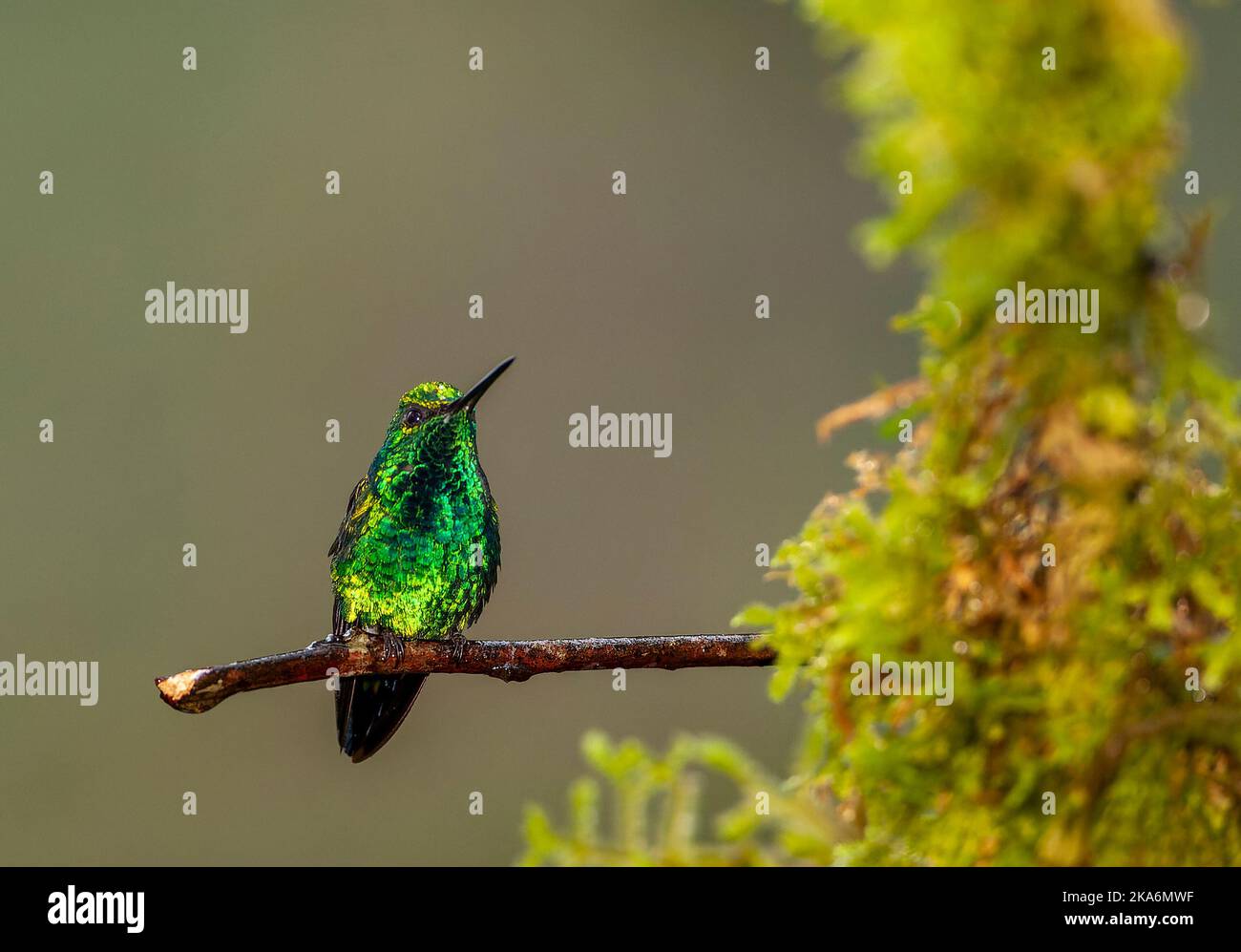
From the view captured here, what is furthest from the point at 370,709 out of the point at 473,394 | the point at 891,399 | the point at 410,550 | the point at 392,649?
the point at 891,399

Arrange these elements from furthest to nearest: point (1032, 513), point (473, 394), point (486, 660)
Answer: point (473, 394) < point (486, 660) < point (1032, 513)

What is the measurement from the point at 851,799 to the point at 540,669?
1.94 ft

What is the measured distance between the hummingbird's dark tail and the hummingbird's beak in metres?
0.51

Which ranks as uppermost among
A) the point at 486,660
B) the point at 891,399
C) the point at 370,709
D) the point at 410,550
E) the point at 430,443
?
the point at 430,443

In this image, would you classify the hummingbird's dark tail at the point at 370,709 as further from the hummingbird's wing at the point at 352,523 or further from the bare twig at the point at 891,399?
the bare twig at the point at 891,399

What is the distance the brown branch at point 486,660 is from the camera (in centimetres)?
120

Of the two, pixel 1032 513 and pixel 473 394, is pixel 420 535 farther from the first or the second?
pixel 1032 513

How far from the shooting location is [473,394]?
1884 mm

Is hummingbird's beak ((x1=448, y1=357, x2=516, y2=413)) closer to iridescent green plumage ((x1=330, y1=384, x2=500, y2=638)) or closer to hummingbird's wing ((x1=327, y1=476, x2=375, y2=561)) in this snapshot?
iridescent green plumage ((x1=330, y1=384, x2=500, y2=638))

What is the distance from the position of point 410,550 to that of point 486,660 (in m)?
0.60

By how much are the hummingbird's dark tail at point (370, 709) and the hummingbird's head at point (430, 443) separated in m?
0.37

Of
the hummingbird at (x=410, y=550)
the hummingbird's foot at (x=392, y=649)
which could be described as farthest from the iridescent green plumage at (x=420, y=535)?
the hummingbird's foot at (x=392, y=649)

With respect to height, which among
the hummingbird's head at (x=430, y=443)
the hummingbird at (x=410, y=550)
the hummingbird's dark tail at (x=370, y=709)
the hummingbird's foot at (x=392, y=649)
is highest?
the hummingbird's head at (x=430, y=443)
